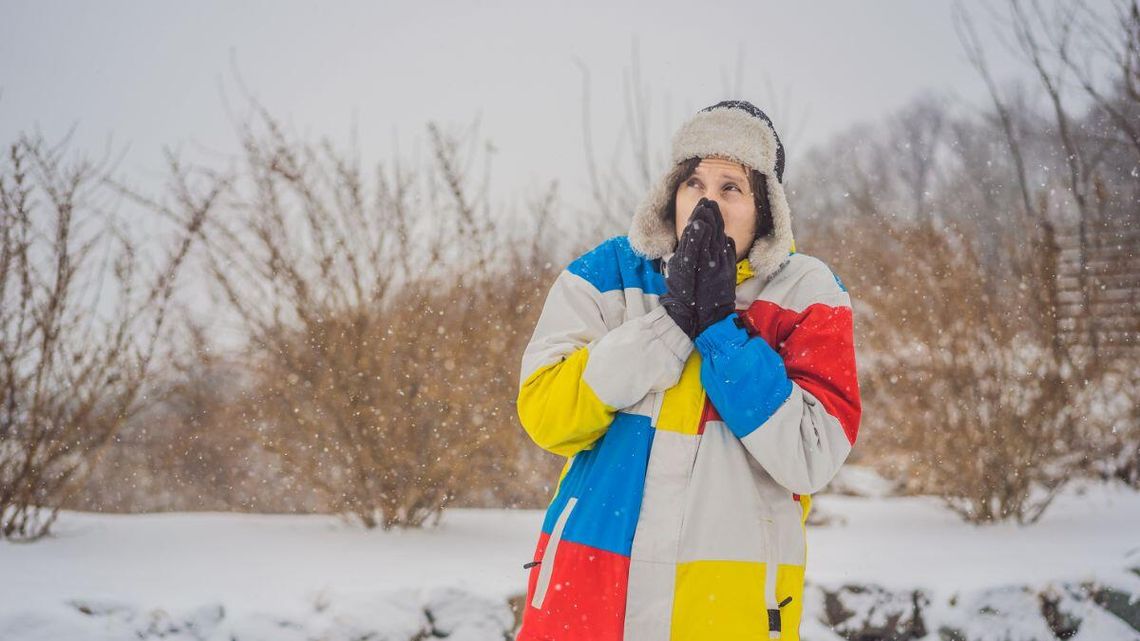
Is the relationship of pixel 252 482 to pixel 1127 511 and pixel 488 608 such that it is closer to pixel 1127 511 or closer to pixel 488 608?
pixel 488 608

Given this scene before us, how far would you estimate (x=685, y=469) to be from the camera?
135 centimetres

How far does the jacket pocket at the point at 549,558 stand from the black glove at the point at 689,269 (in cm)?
38

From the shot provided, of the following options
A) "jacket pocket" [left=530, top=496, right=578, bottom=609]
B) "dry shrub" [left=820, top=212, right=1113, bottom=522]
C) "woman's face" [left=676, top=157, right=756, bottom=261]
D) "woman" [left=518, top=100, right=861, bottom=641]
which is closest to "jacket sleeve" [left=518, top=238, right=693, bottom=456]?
"woman" [left=518, top=100, right=861, bottom=641]

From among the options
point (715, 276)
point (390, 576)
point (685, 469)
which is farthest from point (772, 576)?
point (390, 576)

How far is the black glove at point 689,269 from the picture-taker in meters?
1.35

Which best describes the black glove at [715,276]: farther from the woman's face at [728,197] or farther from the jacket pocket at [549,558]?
the jacket pocket at [549,558]

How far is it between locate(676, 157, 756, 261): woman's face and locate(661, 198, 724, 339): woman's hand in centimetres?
15

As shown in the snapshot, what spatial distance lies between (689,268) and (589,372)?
0.26 metres

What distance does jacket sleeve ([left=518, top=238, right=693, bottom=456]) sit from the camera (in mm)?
1329

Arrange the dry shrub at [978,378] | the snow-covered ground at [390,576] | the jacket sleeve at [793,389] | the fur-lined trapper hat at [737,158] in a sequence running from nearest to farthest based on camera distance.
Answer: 1. the jacket sleeve at [793,389]
2. the fur-lined trapper hat at [737,158]
3. the snow-covered ground at [390,576]
4. the dry shrub at [978,378]

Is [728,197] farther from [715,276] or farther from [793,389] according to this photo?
[793,389]

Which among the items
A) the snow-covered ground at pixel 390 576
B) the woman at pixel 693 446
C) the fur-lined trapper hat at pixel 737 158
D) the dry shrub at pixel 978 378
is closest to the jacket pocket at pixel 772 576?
the woman at pixel 693 446

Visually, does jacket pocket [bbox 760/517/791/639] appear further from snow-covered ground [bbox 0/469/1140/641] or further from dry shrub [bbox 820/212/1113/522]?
dry shrub [bbox 820/212/1113/522]

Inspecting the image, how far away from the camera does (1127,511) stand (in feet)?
16.4
